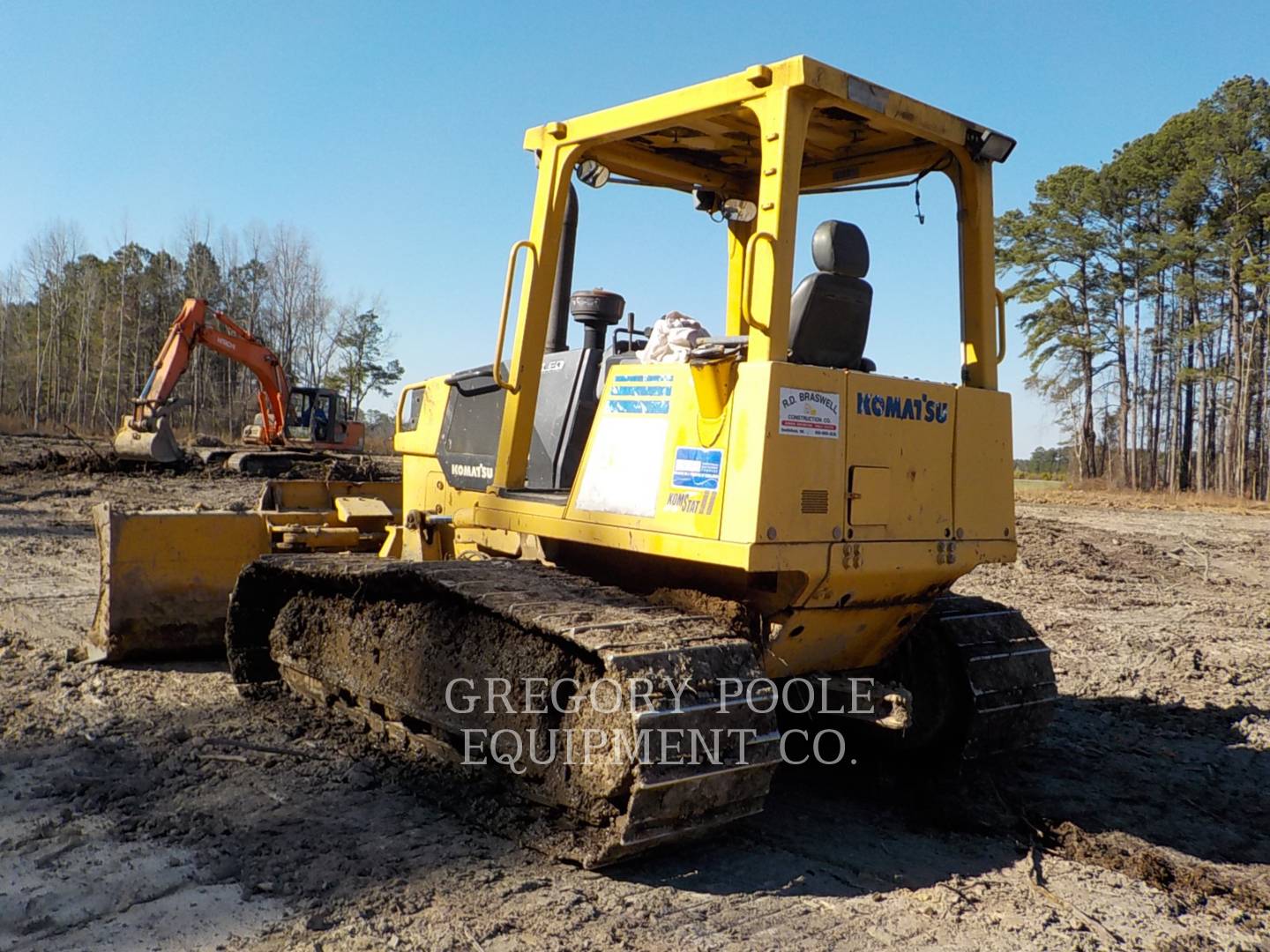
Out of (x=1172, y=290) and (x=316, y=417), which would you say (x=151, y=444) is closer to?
(x=316, y=417)

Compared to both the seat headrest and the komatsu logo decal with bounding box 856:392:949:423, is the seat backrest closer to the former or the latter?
the seat headrest

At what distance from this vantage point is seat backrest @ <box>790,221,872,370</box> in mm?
3887

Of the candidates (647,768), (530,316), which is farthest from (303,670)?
(647,768)

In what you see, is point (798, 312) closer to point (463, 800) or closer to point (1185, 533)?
point (463, 800)

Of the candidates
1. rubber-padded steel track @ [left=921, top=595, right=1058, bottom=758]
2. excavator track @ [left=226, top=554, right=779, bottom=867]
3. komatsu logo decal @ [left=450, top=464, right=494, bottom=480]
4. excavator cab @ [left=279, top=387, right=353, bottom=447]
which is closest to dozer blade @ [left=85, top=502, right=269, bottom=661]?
excavator track @ [left=226, top=554, right=779, bottom=867]

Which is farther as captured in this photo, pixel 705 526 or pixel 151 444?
pixel 151 444

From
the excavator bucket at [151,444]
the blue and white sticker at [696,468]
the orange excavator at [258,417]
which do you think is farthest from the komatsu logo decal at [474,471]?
the excavator bucket at [151,444]

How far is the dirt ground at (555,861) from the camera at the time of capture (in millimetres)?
3152

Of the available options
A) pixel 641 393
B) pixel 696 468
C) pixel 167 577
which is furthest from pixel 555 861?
pixel 167 577

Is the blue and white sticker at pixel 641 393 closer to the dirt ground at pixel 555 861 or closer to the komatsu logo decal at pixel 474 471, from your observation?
the komatsu logo decal at pixel 474 471

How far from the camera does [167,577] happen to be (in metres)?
6.33

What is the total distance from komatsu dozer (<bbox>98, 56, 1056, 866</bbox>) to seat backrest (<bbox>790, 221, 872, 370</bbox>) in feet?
0.04

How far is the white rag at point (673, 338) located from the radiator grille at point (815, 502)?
2.10 feet

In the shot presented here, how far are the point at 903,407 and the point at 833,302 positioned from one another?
0.47 meters
